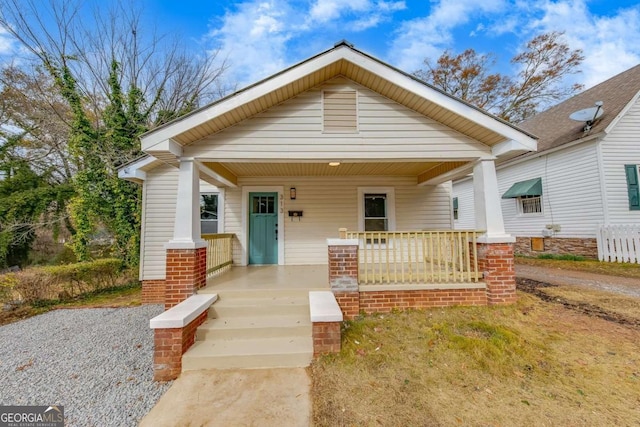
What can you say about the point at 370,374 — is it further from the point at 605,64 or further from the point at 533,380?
the point at 605,64

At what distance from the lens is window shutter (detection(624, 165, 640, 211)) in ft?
28.1

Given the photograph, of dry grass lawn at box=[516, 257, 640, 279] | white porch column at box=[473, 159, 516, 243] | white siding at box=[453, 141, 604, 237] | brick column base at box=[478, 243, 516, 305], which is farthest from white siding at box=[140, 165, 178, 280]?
white siding at box=[453, 141, 604, 237]

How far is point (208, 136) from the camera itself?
15.0ft

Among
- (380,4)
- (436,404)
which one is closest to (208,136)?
(436,404)

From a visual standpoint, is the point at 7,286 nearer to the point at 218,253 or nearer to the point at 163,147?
the point at 218,253

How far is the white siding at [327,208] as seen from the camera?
714cm

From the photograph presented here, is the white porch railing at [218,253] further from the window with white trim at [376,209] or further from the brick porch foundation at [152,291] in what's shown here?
the window with white trim at [376,209]

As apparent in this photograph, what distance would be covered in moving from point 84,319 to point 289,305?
4848mm

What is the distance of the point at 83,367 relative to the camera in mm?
3559

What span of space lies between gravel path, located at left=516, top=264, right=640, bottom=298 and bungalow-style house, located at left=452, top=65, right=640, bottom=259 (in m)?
2.28

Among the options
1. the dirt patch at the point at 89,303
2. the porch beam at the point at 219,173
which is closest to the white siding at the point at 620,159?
the porch beam at the point at 219,173

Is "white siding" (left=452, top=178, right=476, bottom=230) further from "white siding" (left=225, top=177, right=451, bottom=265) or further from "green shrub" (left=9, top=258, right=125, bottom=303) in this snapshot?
"green shrub" (left=9, top=258, right=125, bottom=303)

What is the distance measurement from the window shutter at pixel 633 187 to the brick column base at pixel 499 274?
8022 mm

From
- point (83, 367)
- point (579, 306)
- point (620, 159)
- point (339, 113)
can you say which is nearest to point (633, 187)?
point (620, 159)
